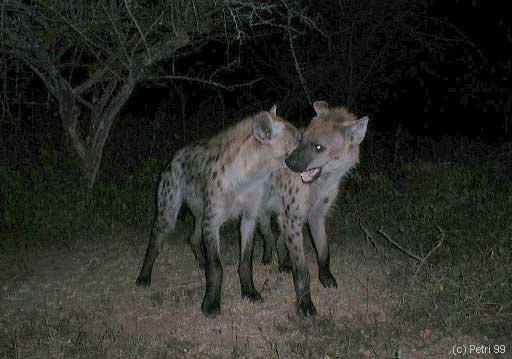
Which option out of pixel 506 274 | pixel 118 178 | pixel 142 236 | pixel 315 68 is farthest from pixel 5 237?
pixel 315 68

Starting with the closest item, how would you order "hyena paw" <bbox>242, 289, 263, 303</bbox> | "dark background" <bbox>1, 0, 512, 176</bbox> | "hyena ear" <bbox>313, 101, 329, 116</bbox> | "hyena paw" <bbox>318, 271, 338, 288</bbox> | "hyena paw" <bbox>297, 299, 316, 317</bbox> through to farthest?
"hyena paw" <bbox>297, 299, 316, 317</bbox> < "hyena paw" <bbox>242, 289, 263, 303</bbox> < "hyena paw" <bbox>318, 271, 338, 288</bbox> < "hyena ear" <bbox>313, 101, 329, 116</bbox> < "dark background" <bbox>1, 0, 512, 176</bbox>

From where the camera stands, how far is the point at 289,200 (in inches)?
144

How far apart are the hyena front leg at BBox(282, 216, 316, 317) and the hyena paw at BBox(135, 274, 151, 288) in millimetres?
857

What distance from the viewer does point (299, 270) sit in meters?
3.52

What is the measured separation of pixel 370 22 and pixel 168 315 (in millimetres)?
4959

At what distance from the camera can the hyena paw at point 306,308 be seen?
3371 mm

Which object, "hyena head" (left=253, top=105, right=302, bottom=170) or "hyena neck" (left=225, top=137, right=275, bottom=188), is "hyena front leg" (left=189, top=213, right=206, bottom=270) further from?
"hyena head" (left=253, top=105, right=302, bottom=170)

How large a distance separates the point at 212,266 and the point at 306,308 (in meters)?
0.51

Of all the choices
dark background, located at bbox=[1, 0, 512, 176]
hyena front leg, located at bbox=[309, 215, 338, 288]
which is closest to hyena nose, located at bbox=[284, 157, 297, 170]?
hyena front leg, located at bbox=[309, 215, 338, 288]

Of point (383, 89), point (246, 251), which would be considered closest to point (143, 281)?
point (246, 251)

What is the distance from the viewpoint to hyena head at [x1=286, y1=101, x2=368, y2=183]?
3.53 m

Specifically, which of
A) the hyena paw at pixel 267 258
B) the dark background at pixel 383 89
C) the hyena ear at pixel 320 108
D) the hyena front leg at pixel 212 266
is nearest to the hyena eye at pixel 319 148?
the hyena ear at pixel 320 108

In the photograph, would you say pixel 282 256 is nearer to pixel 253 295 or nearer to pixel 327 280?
pixel 327 280

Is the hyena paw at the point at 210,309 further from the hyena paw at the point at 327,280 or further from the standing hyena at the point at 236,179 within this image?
the hyena paw at the point at 327,280
